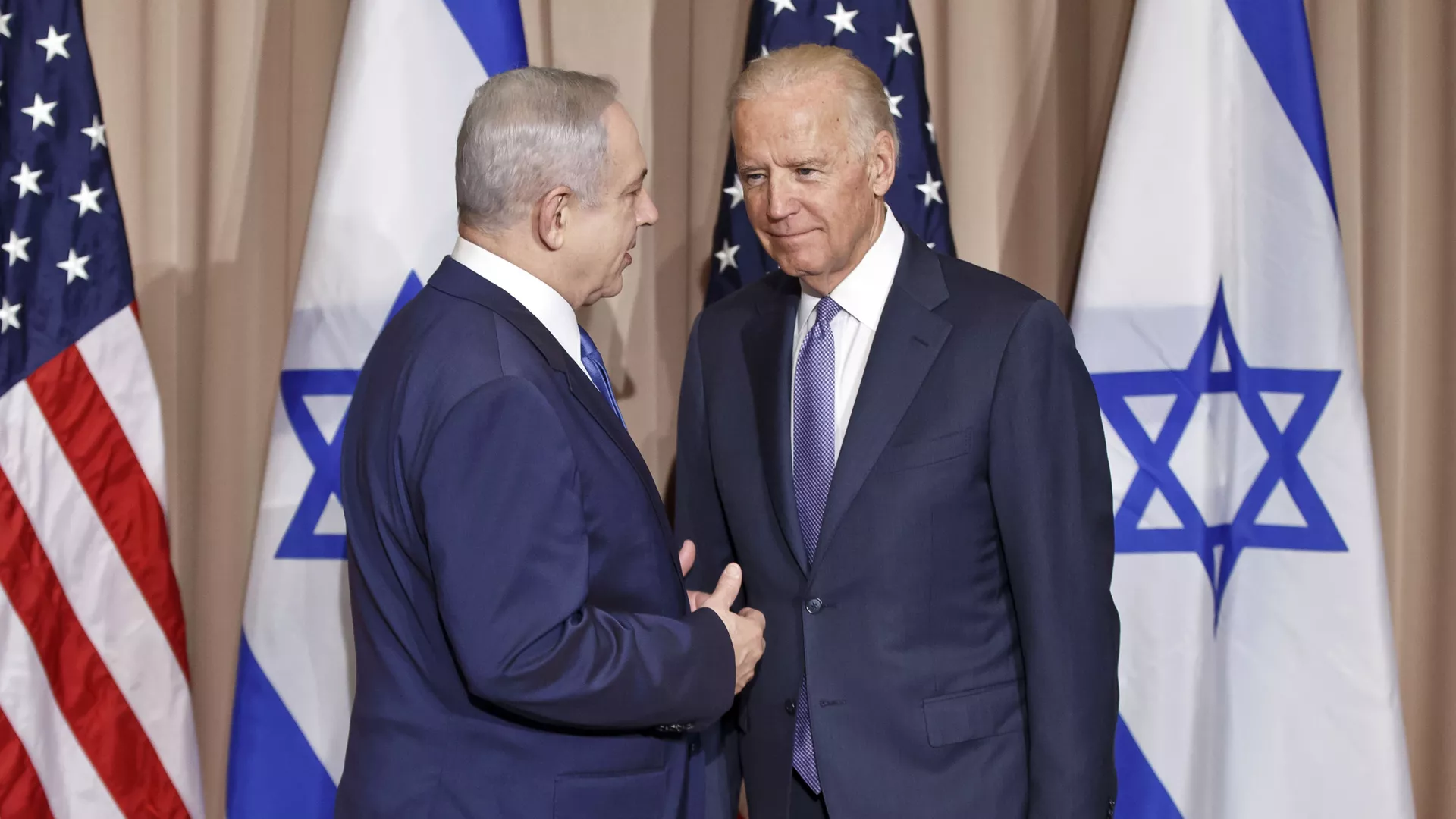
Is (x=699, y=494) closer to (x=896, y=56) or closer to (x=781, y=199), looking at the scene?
(x=781, y=199)

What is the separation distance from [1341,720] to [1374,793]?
144 millimetres

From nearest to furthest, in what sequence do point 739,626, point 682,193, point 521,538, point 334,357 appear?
point 521,538
point 739,626
point 334,357
point 682,193

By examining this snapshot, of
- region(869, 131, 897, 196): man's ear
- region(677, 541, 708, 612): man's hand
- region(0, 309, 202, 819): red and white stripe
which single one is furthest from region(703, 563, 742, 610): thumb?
region(0, 309, 202, 819): red and white stripe

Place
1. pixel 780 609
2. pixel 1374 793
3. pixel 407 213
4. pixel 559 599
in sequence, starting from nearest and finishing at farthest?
pixel 559 599
pixel 780 609
pixel 1374 793
pixel 407 213

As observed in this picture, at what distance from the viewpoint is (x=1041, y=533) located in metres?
1.71

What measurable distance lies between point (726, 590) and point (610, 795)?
12.5 inches

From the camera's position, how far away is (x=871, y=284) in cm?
189

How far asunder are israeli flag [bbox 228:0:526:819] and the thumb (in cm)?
114

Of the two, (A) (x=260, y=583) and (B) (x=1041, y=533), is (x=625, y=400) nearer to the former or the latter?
(A) (x=260, y=583)

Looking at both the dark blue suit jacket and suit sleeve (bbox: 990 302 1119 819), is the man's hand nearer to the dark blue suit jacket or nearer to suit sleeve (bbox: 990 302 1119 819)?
the dark blue suit jacket

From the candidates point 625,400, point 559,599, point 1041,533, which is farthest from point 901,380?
point 625,400

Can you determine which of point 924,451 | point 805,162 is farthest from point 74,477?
point 924,451

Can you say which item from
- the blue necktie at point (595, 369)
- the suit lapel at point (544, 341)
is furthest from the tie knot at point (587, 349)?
the suit lapel at point (544, 341)

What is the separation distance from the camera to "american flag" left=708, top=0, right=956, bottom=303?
247cm
